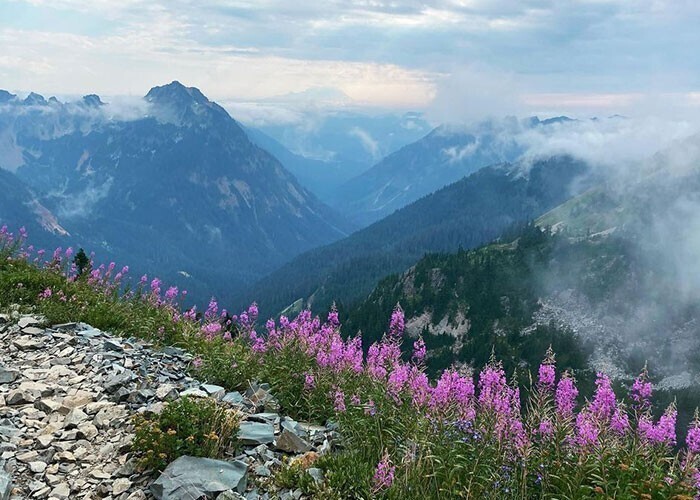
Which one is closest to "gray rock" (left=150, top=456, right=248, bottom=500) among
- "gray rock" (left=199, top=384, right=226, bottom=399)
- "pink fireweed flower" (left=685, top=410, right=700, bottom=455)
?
"gray rock" (left=199, top=384, right=226, bottom=399)

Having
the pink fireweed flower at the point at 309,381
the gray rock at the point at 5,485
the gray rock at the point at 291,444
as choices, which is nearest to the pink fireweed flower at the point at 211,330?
the pink fireweed flower at the point at 309,381

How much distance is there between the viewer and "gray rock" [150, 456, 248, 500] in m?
7.69

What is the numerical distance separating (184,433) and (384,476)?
341cm

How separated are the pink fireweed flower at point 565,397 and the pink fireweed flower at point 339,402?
3.67 metres

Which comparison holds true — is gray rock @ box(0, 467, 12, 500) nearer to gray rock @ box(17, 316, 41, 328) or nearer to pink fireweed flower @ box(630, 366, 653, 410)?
gray rock @ box(17, 316, 41, 328)

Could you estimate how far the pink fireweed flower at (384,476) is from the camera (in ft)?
24.1

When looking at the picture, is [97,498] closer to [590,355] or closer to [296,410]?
[296,410]

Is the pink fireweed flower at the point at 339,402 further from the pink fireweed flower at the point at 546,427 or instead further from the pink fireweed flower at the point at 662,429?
the pink fireweed flower at the point at 662,429

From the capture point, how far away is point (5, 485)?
7.73 metres

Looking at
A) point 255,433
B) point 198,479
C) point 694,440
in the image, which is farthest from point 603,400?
point 198,479

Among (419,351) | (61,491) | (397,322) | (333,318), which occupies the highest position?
(397,322)

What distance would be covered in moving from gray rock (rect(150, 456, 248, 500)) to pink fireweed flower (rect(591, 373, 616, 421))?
16.8 feet

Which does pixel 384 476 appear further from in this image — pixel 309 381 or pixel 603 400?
pixel 309 381

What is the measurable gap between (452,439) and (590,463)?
181cm
